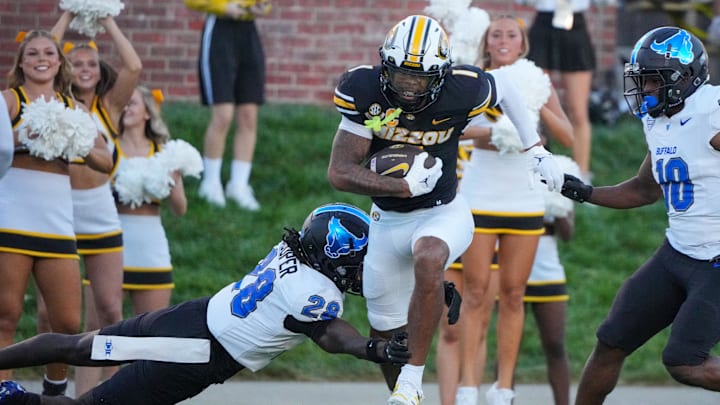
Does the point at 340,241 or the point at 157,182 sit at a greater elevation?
the point at 340,241

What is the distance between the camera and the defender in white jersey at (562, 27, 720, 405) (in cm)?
606

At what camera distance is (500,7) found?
12.7m

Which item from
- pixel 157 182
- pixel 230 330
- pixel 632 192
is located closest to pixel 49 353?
pixel 230 330

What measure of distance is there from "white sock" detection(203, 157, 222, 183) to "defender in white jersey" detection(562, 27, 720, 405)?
480 cm

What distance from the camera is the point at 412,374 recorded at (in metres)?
5.68

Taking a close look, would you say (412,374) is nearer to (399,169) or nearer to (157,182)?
(399,169)

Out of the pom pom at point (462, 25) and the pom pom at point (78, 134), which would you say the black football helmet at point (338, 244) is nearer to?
the pom pom at point (78, 134)

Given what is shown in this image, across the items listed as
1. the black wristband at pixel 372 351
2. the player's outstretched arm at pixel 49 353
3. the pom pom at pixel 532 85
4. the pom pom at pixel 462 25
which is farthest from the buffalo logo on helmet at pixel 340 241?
the pom pom at pixel 462 25

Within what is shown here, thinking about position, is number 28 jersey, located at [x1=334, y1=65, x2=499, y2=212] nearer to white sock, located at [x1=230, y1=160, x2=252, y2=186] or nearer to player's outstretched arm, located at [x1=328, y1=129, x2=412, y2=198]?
player's outstretched arm, located at [x1=328, y1=129, x2=412, y2=198]

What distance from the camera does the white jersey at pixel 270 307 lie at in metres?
5.79

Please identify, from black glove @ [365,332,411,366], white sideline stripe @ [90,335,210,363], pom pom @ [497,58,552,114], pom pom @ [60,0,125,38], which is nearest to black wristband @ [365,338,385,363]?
black glove @ [365,332,411,366]

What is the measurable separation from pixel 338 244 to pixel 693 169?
1786 millimetres

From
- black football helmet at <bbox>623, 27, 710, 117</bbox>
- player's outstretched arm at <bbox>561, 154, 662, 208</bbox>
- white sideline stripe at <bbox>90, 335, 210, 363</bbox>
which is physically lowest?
white sideline stripe at <bbox>90, 335, 210, 363</bbox>

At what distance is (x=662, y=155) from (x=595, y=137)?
6.49 m
